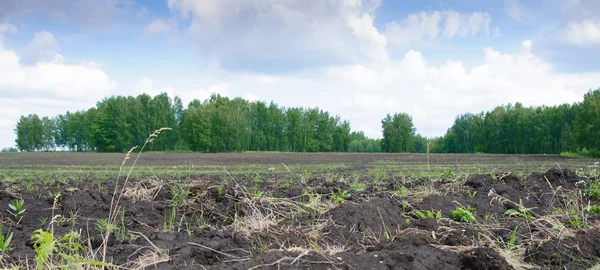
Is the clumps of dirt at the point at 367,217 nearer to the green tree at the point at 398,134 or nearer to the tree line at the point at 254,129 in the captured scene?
the tree line at the point at 254,129

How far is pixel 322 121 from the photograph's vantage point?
102562 millimetres

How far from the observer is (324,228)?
5.06 meters

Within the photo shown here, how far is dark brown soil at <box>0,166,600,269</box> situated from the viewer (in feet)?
11.7

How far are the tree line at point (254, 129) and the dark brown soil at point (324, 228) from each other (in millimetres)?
59040

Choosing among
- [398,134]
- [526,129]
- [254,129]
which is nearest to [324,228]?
[526,129]

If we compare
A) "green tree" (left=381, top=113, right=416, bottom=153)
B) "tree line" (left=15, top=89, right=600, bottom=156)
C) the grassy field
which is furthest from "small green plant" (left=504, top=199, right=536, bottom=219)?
"green tree" (left=381, top=113, right=416, bottom=153)

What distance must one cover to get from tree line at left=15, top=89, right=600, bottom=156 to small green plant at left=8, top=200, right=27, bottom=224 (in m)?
63.0

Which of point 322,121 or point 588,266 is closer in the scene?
point 588,266

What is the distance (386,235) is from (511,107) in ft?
331

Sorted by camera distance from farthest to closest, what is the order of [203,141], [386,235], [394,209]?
1. [203,141]
2. [394,209]
3. [386,235]

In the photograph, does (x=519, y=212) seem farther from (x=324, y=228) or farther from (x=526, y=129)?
(x=526, y=129)

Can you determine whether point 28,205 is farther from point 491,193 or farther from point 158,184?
point 491,193

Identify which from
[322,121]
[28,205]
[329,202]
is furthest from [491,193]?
[322,121]

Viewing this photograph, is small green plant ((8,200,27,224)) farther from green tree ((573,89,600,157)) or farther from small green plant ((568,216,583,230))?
green tree ((573,89,600,157))
